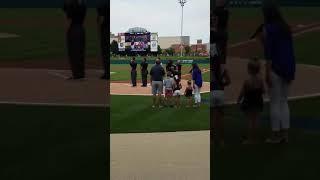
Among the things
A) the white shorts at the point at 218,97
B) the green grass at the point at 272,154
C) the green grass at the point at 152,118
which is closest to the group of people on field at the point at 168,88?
the green grass at the point at 152,118

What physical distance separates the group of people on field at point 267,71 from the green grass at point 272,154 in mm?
68

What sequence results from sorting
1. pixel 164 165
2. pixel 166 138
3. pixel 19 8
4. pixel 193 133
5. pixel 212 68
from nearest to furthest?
pixel 19 8, pixel 212 68, pixel 164 165, pixel 166 138, pixel 193 133

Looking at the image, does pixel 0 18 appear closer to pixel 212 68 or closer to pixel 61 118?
pixel 61 118

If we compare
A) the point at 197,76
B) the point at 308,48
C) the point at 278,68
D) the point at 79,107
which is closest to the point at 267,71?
the point at 278,68

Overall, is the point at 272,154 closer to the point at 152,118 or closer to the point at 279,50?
the point at 279,50

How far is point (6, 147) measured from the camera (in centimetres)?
389

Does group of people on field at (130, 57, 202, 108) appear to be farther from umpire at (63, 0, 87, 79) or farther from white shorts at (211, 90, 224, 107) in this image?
umpire at (63, 0, 87, 79)

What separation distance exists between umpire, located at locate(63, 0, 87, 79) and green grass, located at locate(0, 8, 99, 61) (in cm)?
4

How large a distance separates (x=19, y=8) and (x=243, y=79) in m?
1.89

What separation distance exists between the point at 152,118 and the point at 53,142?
6.82 m

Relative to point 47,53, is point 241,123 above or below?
below

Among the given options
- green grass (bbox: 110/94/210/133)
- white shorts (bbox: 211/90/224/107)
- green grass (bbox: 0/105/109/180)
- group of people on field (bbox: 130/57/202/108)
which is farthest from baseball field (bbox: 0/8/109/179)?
group of people on field (bbox: 130/57/202/108)

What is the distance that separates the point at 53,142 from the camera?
3814mm

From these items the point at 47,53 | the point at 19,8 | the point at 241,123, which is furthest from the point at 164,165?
the point at 19,8
